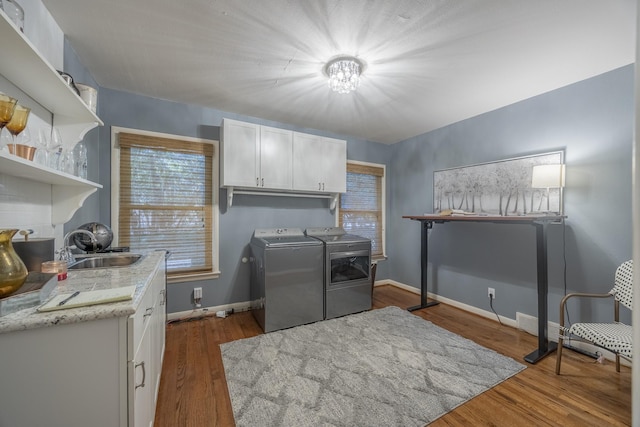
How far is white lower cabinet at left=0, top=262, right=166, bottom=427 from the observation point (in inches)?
30.3

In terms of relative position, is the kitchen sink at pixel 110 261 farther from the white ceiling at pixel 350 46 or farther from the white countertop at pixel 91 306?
the white ceiling at pixel 350 46

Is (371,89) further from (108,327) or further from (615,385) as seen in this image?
(615,385)

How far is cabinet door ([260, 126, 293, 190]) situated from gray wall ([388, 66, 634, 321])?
80.5 inches

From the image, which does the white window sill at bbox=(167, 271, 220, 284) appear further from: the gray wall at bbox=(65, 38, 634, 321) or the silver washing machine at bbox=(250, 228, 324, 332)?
the silver washing machine at bbox=(250, 228, 324, 332)

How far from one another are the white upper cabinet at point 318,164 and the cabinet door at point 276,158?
79 millimetres

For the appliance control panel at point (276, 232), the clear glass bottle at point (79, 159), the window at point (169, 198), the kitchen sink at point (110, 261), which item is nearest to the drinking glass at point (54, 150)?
the clear glass bottle at point (79, 159)

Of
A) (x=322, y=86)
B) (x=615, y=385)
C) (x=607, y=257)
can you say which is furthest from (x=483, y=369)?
(x=322, y=86)

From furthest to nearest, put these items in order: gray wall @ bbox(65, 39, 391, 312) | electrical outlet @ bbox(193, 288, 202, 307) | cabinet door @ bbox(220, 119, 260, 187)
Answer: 1. electrical outlet @ bbox(193, 288, 202, 307)
2. cabinet door @ bbox(220, 119, 260, 187)
3. gray wall @ bbox(65, 39, 391, 312)

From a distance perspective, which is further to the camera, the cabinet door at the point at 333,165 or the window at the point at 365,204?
the window at the point at 365,204

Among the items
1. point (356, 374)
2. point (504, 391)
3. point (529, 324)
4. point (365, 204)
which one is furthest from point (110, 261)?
point (529, 324)

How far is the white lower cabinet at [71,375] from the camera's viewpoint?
30.3 inches

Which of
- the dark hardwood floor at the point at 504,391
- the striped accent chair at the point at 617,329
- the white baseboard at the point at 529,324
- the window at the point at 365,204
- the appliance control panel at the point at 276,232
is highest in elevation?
the window at the point at 365,204

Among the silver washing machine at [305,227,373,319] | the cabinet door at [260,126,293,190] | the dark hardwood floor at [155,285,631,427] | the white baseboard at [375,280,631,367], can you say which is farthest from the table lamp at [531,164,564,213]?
the cabinet door at [260,126,293,190]

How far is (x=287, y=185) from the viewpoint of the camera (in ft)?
9.97
